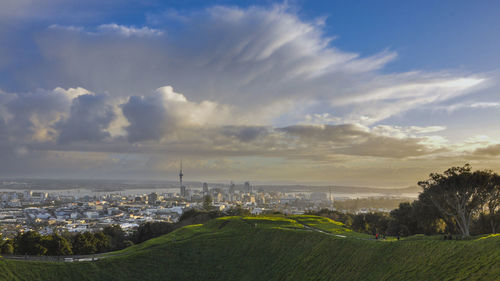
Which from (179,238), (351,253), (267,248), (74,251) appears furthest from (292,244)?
(74,251)

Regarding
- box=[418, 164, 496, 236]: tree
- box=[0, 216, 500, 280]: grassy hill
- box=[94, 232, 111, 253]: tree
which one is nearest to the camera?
box=[0, 216, 500, 280]: grassy hill

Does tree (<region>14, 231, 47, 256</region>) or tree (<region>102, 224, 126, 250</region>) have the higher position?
tree (<region>14, 231, 47, 256</region>)

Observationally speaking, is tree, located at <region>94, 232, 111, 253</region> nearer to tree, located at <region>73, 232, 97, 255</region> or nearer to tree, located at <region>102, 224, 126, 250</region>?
tree, located at <region>73, 232, 97, 255</region>

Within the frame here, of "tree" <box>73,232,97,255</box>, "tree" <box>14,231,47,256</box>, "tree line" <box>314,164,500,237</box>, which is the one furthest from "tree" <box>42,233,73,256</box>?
"tree line" <box>314,164,500,237</box>

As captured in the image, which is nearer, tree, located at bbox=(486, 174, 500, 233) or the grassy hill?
the grassy hill

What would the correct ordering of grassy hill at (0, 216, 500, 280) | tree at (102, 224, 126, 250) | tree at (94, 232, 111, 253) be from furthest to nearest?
tree at (102, 224, 126, 250) < tree at (94, 232, 111, 253) < grassy hill at (0, 216, 500, 280)

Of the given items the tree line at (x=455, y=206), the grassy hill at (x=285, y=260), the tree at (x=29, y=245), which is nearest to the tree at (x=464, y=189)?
the tree line at (x=455, y=206)

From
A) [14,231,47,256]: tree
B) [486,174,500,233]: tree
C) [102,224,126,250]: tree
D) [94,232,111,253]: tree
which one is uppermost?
[486,174,500,233]: tree
